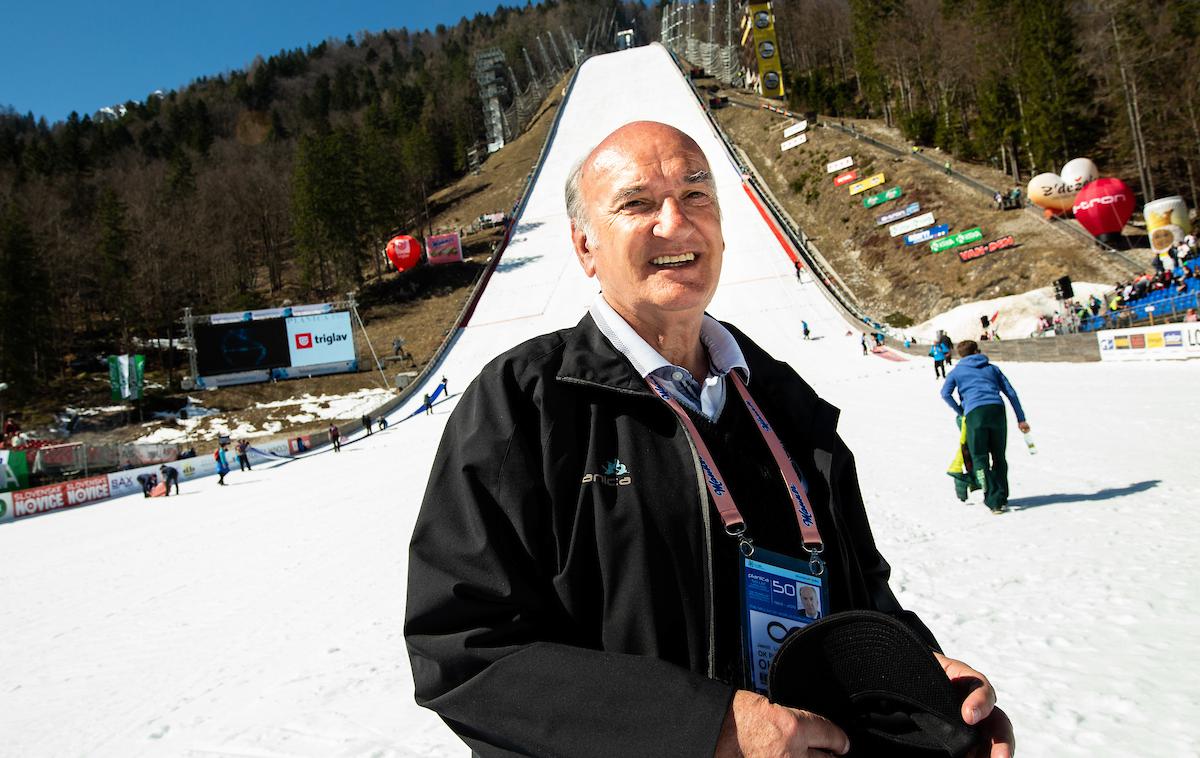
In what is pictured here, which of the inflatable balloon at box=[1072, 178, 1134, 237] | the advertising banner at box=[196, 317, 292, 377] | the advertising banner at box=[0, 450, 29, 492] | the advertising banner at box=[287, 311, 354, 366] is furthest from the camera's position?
the advertising banner at box=[287, 311, 354, 366]

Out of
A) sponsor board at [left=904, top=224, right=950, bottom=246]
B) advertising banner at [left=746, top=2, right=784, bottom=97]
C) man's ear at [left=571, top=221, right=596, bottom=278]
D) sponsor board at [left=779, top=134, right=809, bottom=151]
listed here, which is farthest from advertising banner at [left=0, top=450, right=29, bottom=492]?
advertising banner at [left=746, top=2, right=784, bottom=97]

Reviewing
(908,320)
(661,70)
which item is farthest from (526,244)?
(661,70)

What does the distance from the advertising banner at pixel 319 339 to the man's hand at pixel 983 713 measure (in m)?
38.9

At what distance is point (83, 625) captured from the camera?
7012 millimetres

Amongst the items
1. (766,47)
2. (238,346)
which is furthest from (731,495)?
(766,47)

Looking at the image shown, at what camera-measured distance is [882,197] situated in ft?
140

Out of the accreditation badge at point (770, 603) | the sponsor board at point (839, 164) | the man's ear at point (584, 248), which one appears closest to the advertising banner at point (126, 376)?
the man's ear at point (584, 248)

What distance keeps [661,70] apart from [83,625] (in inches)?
3389

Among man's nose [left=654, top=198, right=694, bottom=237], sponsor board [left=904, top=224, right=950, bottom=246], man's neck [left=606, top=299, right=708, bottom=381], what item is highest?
sponsor board [left=904, top=224, right=950, bottom=246]

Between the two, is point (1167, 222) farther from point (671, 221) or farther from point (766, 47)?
point (766, 47)

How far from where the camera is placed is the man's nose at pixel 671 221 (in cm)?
156

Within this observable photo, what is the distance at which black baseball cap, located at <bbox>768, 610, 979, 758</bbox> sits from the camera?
1.26m

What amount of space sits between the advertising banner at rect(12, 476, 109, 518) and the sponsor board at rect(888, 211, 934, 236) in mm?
38742

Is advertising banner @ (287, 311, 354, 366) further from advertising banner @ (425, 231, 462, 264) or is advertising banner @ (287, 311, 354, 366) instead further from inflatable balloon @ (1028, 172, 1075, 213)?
inflatable balloon @ (1028, 172, 1075, 213)
